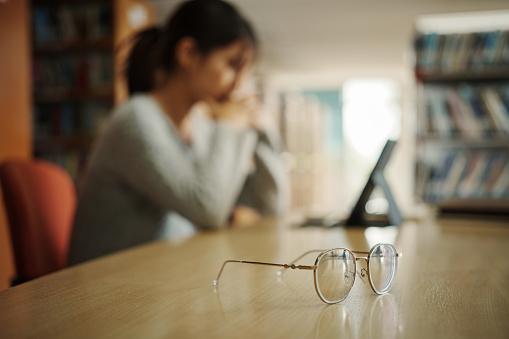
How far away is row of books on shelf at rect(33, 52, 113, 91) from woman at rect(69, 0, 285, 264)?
219cm

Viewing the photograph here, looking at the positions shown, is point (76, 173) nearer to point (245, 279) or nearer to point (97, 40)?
point (97, 40)

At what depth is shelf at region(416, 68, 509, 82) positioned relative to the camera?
9.53 ft

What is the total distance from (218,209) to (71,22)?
2.84m

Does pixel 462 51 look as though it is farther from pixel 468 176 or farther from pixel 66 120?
pixel 66 120

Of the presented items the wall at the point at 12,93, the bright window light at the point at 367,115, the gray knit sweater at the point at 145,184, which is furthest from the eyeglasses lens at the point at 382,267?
the bright window light at the point at 367,115

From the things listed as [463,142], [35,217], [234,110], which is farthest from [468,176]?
[35,217]

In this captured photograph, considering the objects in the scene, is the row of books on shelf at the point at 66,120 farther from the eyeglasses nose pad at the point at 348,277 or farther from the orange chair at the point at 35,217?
the eyeglasses nose pad at the point at 348,277

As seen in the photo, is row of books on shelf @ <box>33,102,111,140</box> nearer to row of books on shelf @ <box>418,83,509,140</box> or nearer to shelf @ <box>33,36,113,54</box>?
shelf @ <box>33,36,113,54</box>

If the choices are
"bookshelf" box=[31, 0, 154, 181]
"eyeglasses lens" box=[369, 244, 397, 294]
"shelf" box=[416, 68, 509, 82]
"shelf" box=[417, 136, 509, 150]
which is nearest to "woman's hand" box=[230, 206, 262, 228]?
"eyeglasses lens" box=[369, 244, 397, 294]

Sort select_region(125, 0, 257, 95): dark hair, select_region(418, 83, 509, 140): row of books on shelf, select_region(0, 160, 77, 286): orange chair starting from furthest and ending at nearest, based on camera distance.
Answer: select_region(418, 83, 509, 140): row of books on shelf
select_region(125, 0, 257, 95): dark hair
select_region(0, 160, 77, 286): orange chair

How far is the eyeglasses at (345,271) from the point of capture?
490 mm

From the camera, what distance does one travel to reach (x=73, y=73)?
137 inches

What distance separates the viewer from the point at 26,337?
1.25 feet

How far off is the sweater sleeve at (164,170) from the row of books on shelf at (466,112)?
2117 millimetres
